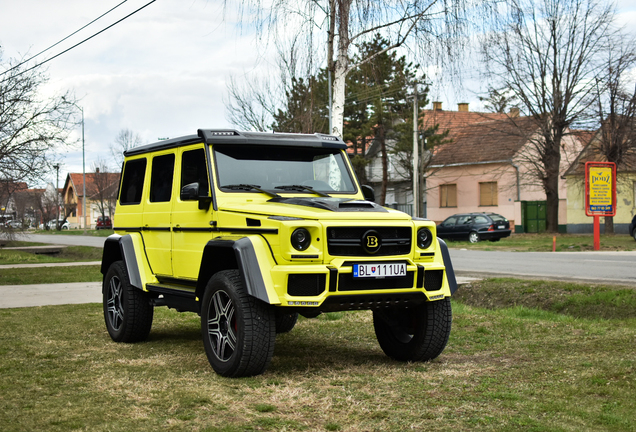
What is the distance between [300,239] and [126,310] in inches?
121

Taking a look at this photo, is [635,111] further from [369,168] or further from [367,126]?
[369,168]

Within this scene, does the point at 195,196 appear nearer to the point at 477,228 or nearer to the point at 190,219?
the point at 190,219

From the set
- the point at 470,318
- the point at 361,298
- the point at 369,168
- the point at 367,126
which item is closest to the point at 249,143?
the point at 361,298

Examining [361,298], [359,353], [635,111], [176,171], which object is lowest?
[359,353]

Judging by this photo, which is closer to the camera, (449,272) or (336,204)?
(336,204)

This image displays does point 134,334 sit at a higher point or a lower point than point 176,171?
lower

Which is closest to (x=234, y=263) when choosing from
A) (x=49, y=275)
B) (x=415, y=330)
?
(x=415, y=330)

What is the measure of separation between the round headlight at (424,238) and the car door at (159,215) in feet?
8.58

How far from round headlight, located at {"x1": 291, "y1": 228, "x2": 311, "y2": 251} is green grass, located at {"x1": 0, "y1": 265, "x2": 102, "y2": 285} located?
37.9 ft

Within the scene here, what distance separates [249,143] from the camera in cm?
700

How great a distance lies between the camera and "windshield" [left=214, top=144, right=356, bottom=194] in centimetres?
693

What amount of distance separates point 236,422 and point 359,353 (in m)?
2.88

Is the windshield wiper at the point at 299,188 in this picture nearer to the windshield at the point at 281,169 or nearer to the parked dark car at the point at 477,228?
the windshield at the point at 281,169

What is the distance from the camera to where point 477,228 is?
1265 inches
